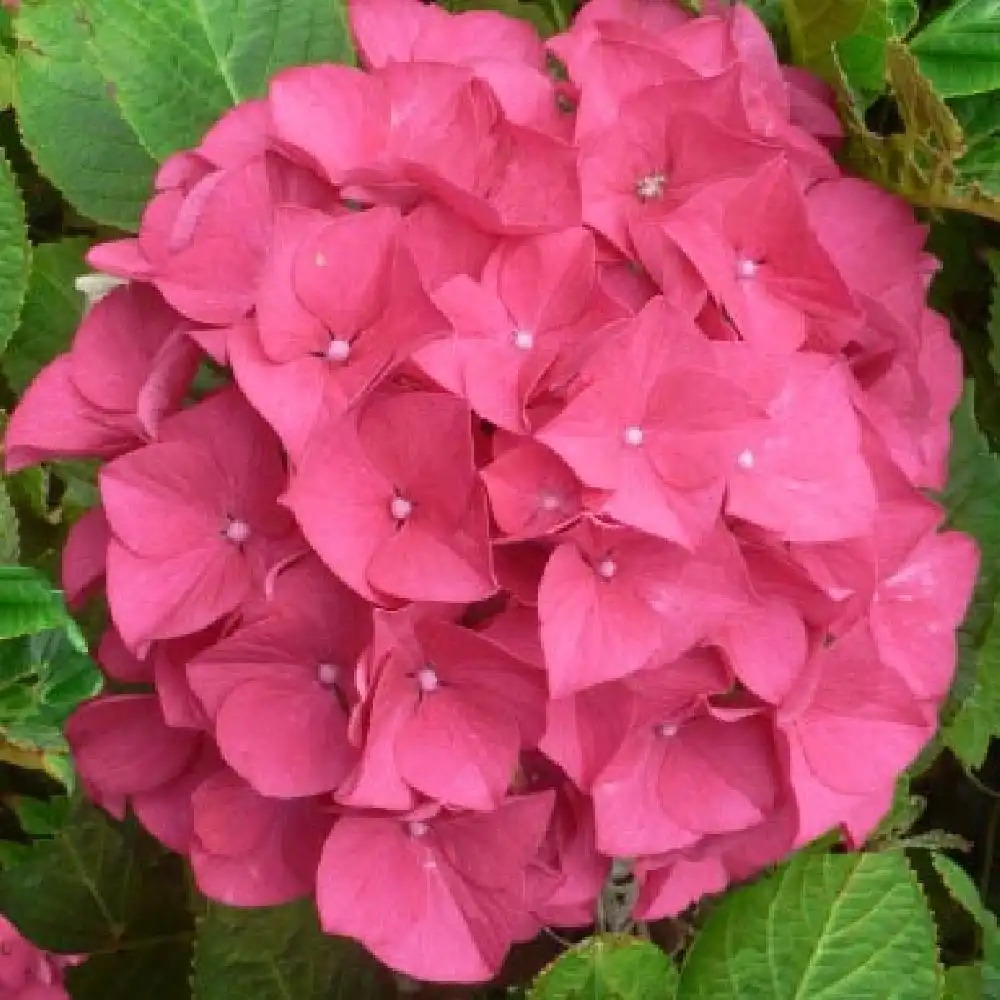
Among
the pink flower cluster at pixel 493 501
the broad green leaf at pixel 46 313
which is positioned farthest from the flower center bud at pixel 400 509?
the broad green leaf at pixel 46 313

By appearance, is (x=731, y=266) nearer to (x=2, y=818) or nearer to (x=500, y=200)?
(x=500, y=200)

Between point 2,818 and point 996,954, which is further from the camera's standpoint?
point 2,818

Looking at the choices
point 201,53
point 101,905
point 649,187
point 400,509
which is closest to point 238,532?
point 400,509

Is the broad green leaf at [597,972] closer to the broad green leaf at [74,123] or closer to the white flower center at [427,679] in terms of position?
the white flower center at [427,679]

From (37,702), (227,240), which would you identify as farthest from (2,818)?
(227,240)

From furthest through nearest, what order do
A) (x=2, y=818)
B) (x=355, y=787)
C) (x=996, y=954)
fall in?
(x=2, y=818) < (x=996, y=954) < (x=355, y=787)

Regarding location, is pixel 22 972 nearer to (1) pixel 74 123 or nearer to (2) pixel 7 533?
(2) pixel 7 533
